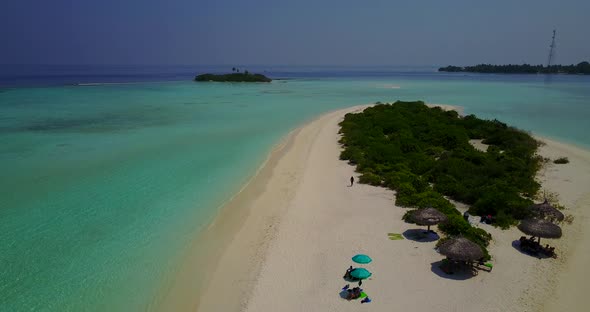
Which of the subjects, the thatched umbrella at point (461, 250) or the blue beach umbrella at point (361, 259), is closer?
the thatched umbrella at point (461, 250)

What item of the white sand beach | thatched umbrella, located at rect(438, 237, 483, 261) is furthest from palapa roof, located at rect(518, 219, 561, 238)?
thatched umbrella, located at rect(438, 237, 483, 261)

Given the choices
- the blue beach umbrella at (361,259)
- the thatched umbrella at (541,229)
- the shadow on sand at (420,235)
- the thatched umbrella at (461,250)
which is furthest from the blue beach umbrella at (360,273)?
the thatched umbrella at (541,229)

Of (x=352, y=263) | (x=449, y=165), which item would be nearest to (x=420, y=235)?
(x=352, y=263)

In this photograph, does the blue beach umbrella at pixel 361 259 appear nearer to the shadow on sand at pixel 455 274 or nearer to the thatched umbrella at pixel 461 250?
the shadow on sand at pixel 455 274

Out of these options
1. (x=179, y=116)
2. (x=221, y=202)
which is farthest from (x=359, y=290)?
(x=179, y=116)

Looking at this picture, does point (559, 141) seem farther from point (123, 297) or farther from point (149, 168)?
point (123, 297)
